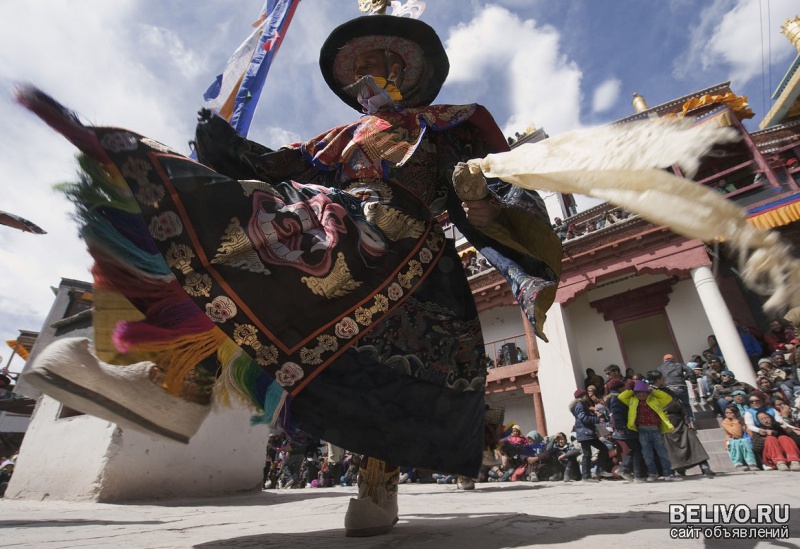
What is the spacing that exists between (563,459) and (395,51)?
7.86 m

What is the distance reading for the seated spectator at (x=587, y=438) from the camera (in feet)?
23.0

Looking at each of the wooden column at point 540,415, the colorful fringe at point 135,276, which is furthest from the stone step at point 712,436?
the colorful fringe at point 135,276

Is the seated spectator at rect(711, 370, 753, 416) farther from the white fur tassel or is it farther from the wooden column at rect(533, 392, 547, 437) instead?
the white fur tassel

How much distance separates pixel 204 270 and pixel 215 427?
5000 millimetres

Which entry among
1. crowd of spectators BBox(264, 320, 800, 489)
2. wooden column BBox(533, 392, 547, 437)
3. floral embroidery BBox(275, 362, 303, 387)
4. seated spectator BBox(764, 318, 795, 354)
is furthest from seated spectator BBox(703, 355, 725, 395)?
floral embroidery BBox(275, 362, 303, 387)

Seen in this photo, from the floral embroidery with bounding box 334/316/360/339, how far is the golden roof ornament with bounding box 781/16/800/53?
21.7 metres

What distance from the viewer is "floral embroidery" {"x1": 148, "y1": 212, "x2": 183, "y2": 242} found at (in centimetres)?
126

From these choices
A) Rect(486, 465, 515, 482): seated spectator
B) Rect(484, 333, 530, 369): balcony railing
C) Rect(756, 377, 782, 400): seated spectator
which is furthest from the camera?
Rect(484, 333, 530, 369): balcony railing

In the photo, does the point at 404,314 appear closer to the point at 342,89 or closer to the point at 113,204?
the point at 113,204

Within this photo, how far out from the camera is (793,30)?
15.6 metres

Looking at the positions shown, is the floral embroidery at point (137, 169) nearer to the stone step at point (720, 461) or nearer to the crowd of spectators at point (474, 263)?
the stone step at point (720, 461)

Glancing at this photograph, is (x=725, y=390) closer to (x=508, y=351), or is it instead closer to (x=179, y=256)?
(x=508, y=351)

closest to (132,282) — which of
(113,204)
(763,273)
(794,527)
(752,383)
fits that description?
(113,204)

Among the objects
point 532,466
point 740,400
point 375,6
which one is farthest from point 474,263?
point 375,6
